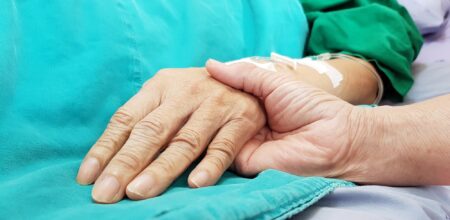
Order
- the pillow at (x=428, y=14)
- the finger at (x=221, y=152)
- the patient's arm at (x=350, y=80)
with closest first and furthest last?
1. the finger at (x=221, y=152)
2. the patient's arm at (x=350, y=80)
3. the pillow at (x=428, y=14)

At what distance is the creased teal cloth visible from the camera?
0.42 metres

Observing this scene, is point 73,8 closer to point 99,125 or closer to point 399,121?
point 99,125

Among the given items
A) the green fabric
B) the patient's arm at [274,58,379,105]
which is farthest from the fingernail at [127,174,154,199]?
the green fabric

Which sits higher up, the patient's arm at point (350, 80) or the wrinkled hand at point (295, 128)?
the wrinkled hand at point (295, 128)

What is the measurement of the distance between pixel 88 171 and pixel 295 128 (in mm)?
290

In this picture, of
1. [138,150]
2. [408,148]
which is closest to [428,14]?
[408,148]

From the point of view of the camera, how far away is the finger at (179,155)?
484mm

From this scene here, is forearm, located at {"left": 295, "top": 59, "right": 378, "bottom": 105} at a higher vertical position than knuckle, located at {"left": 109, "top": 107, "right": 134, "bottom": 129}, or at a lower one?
lower

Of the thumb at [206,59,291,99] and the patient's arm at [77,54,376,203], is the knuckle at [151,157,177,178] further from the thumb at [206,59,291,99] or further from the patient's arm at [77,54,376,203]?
the thumb at [206,59,291,99]

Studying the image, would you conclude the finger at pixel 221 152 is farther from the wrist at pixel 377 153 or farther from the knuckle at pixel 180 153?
the wrist at pixel 377 153

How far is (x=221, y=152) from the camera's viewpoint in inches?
22.4

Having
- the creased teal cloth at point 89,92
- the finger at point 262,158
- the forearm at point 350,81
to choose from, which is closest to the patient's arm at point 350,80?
the forearm at point 350,81

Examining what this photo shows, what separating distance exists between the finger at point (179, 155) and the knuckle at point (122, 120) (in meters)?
0.06

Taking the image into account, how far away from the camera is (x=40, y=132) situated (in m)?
0.56
